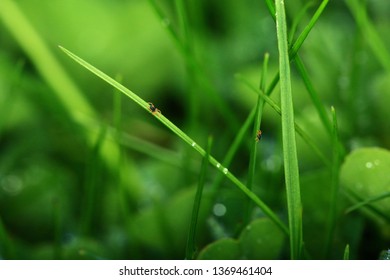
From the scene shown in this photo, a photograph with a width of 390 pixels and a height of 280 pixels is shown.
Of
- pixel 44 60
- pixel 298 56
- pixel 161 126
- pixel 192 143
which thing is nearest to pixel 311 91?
pixel 298 56

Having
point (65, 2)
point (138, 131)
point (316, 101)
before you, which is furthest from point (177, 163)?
point (65, 2)

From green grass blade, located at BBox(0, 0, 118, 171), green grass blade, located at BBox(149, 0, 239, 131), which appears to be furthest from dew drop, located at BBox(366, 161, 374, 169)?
green grass blade, located at BBox(0, 0, 118, 171)

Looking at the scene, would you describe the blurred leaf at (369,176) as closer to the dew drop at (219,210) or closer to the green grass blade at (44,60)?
the dew drop at (219,210)

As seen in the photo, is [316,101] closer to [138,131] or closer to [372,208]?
[372,208]

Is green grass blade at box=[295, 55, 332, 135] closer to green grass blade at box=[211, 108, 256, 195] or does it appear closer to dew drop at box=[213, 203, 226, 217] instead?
green grass blade at box=[211, 108, 256, 195]

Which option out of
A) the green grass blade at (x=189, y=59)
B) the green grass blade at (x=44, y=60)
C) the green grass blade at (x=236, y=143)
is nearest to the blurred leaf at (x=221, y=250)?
the green grass blade at (x=236, y=143)

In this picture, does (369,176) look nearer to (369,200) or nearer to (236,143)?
(369,200)
